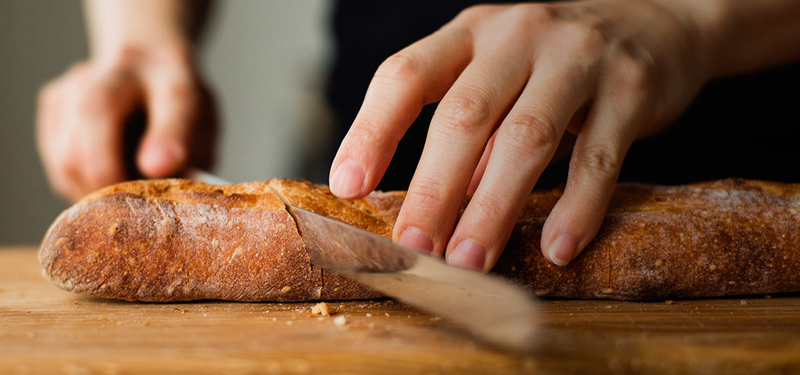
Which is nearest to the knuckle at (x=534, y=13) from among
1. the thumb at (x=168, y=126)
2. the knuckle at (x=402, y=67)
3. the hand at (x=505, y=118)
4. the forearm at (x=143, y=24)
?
the hand at (x=505, y=118)

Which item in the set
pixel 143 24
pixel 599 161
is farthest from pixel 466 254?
pixel 143 24

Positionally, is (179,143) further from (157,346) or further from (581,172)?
(581,172)

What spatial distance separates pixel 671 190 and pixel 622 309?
1.19ft

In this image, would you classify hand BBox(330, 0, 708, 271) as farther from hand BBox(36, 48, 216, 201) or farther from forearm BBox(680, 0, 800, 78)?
hand BBox(36, 48, 216, 201)

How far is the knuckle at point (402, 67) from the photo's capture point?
1.00 m

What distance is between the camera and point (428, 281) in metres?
0.77

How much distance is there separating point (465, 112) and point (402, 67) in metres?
0.16

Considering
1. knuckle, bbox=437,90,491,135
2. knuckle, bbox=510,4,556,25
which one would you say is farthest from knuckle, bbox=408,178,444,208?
knuckle, bbox=510,4,556,25

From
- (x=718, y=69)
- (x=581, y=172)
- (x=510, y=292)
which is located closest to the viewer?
(x=510, y=292)

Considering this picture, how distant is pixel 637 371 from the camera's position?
61cm

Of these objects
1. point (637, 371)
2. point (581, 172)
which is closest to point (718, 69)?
point (581, 172)

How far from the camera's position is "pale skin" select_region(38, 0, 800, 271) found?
90 centimetres

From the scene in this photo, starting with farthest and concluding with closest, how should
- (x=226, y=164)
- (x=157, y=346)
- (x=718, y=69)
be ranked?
(x=226, y=164)
(x=718, y=69)
(x=157, y=346)

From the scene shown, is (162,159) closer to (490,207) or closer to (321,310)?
(321,310)
